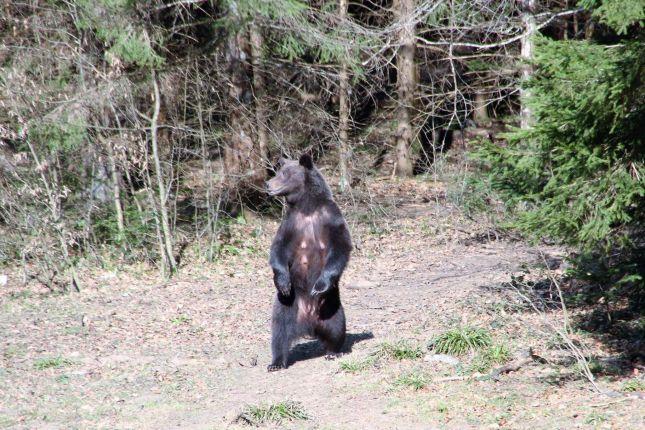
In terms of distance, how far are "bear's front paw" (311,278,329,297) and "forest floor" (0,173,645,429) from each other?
30.3 inches

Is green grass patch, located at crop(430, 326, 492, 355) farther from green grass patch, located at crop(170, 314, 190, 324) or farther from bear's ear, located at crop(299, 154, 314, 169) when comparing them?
green grass patch, located at crop(170, 314, 190, 324)

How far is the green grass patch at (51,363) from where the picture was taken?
28.2ft

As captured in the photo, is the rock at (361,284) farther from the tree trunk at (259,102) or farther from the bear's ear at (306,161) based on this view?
the bear's ear at (306,161)

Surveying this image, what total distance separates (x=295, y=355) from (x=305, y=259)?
1.24 m

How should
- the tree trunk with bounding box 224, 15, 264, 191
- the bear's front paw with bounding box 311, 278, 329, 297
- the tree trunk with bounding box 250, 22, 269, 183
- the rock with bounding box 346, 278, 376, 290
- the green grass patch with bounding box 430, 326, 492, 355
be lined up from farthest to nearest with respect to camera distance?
the tree trunk with bounding box 250, 22, 269, 183, the tree trunk with bounding box 224, 15, 264, 191, the rock with bounding box 346, 278, 376, 290, the bear's front paw with bounding box 311, 278, 329, 297, the green grass patch with bounding box 430, 326, 492, 355

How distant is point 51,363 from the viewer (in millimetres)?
8664

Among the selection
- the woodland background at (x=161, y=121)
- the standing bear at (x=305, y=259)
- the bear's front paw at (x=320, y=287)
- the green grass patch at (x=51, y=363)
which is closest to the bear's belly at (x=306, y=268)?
the standing bear at (x=305, y=259)

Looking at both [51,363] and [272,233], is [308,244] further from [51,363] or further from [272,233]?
[272,233]

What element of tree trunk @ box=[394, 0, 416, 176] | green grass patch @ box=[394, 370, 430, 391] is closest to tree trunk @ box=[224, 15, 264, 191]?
tree trunk @ box=[394, 0, 416, 176]

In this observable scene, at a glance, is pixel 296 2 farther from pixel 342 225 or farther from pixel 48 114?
pixel 342 225

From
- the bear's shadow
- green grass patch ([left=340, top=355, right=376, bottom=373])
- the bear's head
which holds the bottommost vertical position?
the bear's shadow

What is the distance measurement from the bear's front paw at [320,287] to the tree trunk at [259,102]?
6.39 m

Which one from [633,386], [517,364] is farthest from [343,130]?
[633,386]

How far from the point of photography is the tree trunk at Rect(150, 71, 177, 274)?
12430mm
